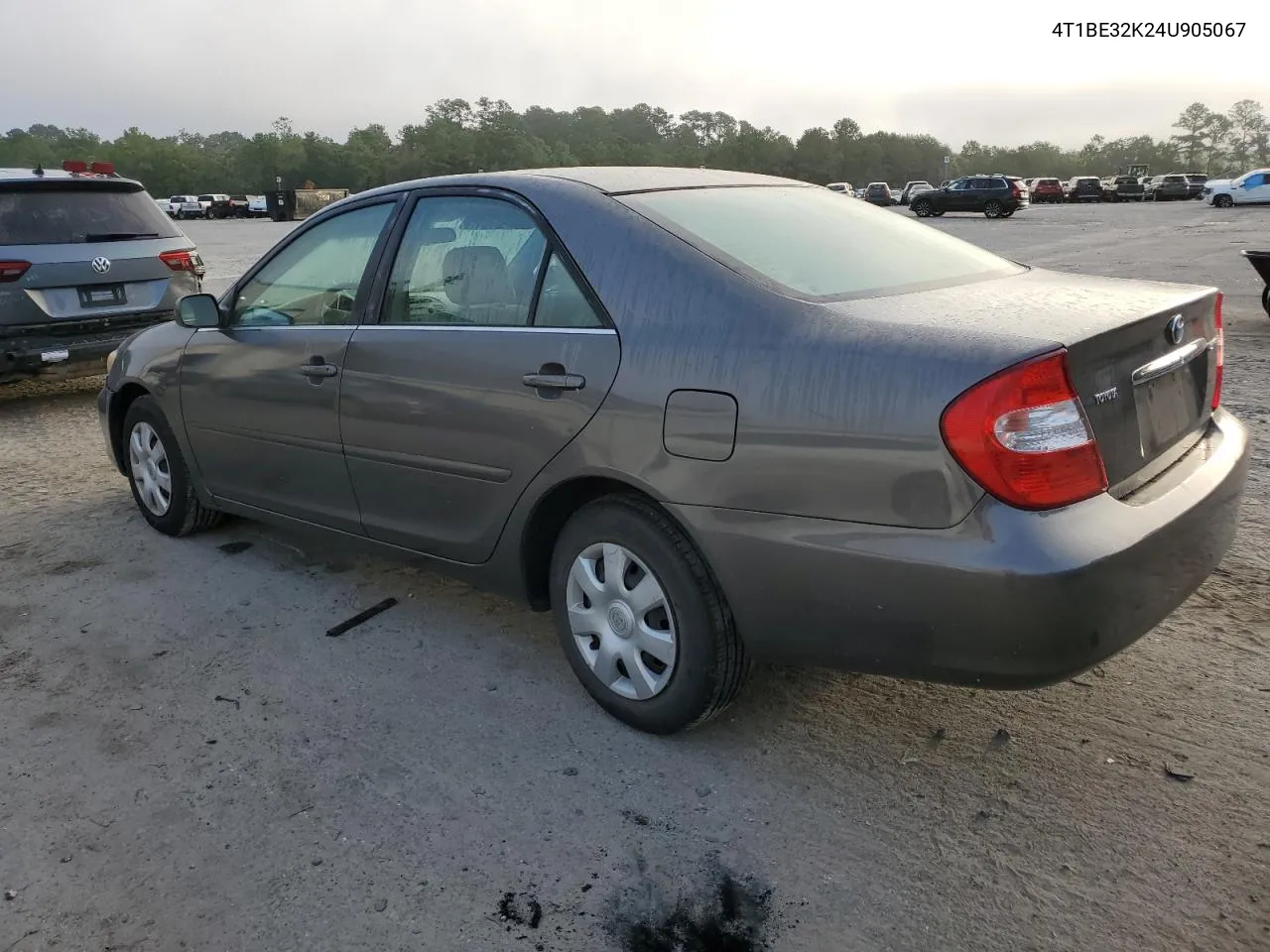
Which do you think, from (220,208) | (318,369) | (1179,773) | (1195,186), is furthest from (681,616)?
(220,208)

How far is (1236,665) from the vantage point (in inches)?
127

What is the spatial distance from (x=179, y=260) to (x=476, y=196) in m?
5.67

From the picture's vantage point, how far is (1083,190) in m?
59.3

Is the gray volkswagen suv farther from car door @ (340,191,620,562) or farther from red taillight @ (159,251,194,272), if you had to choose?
car door @ (340,191,620,562)

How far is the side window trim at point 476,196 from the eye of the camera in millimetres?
2986

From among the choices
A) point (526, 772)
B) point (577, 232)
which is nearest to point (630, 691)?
point (526, 772)

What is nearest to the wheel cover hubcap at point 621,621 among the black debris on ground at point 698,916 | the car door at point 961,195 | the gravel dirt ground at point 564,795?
the gravel dirt ground at point 564,795

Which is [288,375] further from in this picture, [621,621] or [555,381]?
[621,621]

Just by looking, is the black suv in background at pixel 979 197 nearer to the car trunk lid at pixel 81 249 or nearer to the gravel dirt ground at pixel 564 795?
the car trunk lid at pixel 81 249

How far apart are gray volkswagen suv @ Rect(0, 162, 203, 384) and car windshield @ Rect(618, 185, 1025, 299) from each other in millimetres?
5902

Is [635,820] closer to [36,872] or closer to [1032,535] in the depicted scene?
[1032,535]

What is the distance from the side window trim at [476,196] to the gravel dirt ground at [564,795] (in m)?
1.19

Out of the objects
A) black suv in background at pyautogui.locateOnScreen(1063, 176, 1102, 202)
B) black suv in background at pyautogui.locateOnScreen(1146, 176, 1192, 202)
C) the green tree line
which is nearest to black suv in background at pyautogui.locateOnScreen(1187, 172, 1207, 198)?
black suv in background at pyautogui.locateOnScreen(1146, 176, 1192, 202)

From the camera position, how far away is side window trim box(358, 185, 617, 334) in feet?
9.80
